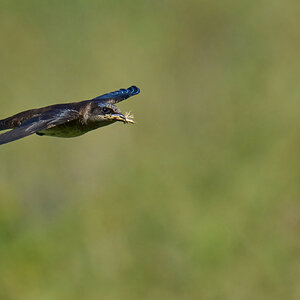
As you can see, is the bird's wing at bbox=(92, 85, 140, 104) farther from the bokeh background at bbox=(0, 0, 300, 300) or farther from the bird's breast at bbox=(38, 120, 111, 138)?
the bokeh background at bbox=(0, 0, 300, 300)

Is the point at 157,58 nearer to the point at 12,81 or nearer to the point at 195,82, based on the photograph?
the point at 195,82

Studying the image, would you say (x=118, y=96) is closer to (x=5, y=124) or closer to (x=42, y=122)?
(x=5, y=124)

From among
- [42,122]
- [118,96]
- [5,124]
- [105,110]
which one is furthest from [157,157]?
[42,122]

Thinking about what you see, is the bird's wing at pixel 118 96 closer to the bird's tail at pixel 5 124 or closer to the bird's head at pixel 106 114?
the bird's head at pixel 106 114

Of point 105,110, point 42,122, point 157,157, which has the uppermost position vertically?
point 157,157

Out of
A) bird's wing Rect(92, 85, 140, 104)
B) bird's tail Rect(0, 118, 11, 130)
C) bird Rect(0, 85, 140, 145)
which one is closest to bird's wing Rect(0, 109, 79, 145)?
bird Rect(0, 85, 140, 145)
